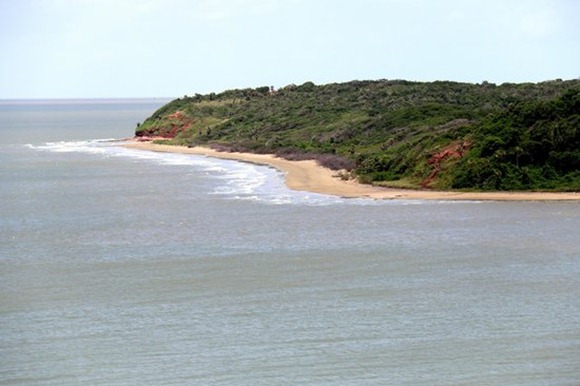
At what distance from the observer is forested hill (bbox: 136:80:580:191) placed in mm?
50906

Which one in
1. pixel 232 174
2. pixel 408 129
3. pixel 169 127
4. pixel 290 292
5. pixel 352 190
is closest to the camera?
pixel 290 292

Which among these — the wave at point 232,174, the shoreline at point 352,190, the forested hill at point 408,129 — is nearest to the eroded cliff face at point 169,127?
the forested hill at point 408,129

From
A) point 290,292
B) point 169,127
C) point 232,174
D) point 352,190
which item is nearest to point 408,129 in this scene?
point 232,174

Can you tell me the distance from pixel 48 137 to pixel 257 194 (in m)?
77.2

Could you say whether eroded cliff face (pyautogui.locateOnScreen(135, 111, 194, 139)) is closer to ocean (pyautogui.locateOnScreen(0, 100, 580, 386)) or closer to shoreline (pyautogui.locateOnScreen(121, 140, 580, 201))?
shoreline (pyautogui.locateOnScreen(121, 140, 580, 201))

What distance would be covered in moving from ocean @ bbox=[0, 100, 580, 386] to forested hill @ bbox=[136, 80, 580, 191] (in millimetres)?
6018

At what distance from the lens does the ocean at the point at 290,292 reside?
20422mm

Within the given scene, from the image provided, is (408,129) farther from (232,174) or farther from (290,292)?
→ (290,292)

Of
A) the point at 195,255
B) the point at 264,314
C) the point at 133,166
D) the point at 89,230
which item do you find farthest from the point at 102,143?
the point at 264,314

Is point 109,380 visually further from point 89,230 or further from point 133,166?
point 133,166

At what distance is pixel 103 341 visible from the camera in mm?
22422

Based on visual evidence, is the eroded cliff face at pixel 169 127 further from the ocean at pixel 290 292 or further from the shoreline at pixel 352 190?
the ocean at pixel 290 292

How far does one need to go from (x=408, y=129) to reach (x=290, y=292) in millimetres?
46123

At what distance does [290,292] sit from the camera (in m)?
26.9
